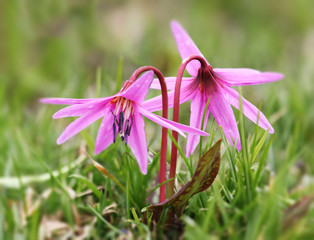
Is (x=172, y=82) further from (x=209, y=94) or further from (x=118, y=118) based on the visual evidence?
(x=118, y=118)

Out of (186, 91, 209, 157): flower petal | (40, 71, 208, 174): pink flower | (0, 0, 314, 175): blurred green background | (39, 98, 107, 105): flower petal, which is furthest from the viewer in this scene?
(0, 0, 314, 175): blurred green background

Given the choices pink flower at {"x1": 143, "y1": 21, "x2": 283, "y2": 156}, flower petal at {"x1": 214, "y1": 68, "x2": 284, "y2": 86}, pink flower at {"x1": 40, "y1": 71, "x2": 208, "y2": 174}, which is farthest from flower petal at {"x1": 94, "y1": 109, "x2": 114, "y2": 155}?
flower petal at {"x1": 214, "y1": 68, "x2": 284, "y2": 86}

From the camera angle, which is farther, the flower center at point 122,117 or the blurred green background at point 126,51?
the blurred green background at point 126,51

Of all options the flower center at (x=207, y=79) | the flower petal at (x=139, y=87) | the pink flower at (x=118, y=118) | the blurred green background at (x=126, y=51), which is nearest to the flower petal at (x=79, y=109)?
the pink flower at (x=118, y=118)

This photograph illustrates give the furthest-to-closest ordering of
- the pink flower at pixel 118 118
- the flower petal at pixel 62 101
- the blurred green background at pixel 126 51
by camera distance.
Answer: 1. the blurred green background at pixel 126 51
2. the pink flower at pixel 118 118
3. the flower petal at pixel 62 101

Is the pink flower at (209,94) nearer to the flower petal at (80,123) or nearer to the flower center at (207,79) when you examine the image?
the flower center at (207,79)

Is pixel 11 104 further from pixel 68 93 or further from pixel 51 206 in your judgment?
pixel 51 206

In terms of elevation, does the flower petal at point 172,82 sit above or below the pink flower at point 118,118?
above

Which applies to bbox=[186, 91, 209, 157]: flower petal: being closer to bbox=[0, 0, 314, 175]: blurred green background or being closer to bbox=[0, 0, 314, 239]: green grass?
bbox=[0, 0, 314, 239]: green grass
